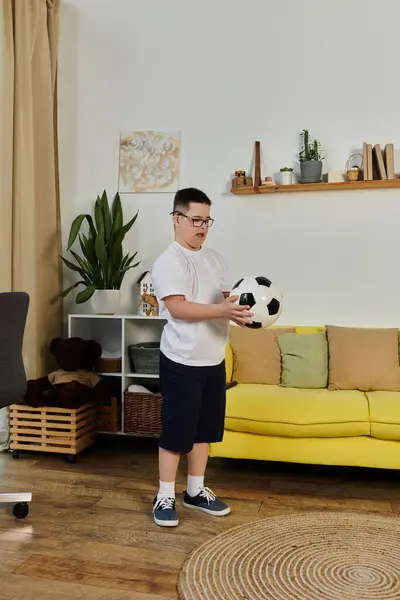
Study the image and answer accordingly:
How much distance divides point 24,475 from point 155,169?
1.98 meters

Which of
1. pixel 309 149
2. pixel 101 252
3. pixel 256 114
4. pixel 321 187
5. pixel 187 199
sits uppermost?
pixel 256 114

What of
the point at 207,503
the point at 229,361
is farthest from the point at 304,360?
the point at 207,503

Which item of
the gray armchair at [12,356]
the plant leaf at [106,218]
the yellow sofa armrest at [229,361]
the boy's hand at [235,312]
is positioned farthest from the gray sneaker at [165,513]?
the plant leaf at [106,218]

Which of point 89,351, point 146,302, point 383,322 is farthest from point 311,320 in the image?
point 89,351

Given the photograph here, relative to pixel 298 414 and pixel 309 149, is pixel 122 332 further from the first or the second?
pixel 309 149

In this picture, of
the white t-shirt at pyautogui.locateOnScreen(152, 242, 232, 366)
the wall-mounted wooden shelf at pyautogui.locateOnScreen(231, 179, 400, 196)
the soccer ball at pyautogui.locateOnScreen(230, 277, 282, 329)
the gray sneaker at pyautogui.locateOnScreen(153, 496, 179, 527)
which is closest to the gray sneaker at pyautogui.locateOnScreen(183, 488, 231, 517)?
the gray sneaker at pyautogui.locateOnScreen(153, 496, 179, 527)

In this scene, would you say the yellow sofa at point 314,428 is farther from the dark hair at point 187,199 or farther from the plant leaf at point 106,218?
Result: the plant leaf at point 106,218

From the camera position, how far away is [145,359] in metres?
3.71

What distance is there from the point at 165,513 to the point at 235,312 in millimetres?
853

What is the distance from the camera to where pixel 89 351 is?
12.0ft

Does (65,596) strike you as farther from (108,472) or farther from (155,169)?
(155,169)

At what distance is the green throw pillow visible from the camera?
333 centimetres

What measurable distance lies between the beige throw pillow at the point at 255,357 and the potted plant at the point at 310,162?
962 millimetres

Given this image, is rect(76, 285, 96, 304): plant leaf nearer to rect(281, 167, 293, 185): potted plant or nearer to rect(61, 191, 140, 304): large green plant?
rect(61, 191, 140, 304): large green plant
